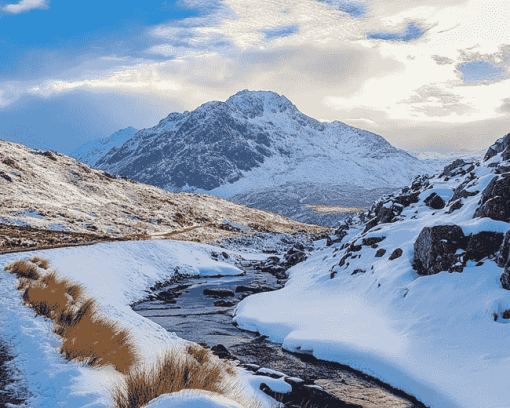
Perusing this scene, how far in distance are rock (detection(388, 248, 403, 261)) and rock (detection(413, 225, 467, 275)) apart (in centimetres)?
154

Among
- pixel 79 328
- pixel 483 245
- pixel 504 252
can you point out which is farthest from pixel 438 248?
pixel 79 328

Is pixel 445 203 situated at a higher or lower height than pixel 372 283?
higher

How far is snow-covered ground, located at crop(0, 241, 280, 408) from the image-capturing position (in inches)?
191

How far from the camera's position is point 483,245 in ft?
38.7

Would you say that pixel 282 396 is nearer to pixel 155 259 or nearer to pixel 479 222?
pixel 479 222

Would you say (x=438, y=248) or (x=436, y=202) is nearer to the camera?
(x=438, y=248)

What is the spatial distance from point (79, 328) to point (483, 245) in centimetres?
1312

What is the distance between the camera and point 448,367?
345 inches

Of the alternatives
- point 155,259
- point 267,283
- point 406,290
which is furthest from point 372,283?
point 155,259

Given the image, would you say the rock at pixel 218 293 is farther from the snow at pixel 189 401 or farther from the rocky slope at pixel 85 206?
the snow at pixel 189 401

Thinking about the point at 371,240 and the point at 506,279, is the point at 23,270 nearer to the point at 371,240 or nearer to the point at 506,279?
the point at 506,279

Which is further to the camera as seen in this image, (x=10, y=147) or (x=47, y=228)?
(x=10, y=147)

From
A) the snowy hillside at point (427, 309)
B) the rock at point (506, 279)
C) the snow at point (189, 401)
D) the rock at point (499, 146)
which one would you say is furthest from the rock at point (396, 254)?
the snow at point (189, 401)

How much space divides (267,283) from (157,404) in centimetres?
2312
